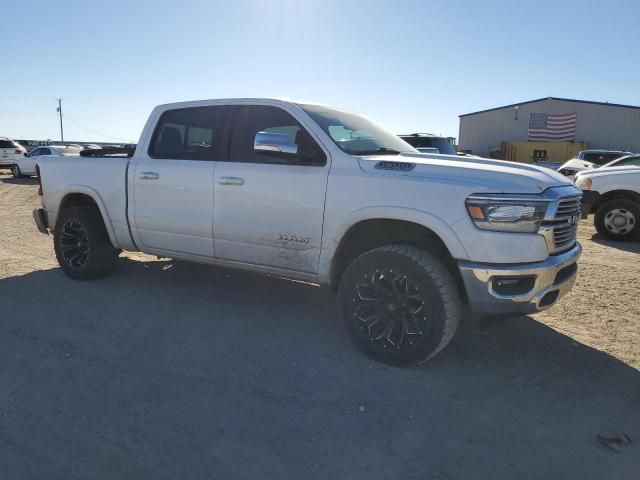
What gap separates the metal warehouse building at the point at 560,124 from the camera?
3222 cm

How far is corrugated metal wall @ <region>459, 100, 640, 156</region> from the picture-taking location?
32.3 meters

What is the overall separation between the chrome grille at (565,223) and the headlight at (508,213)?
0.13 metres

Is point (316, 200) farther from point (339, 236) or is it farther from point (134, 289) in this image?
point (134, 289)

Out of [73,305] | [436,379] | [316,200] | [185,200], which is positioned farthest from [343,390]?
[73,305]

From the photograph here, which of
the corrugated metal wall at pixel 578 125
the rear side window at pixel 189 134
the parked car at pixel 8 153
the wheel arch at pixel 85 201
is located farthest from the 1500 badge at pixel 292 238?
the corrugated metal wall at pixel 578 125

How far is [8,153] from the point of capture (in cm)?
2302

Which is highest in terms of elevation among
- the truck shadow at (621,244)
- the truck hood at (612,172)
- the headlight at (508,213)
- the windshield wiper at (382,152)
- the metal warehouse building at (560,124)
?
the metal warehouse building at (560,124)

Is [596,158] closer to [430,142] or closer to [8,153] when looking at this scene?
[430,142]

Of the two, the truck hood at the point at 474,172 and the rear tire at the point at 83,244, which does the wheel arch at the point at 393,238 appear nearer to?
the truck hood at the point at 474,172

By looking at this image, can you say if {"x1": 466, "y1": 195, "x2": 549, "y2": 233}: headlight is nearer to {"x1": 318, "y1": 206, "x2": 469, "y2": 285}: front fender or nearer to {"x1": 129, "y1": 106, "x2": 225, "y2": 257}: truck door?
{"x1": 318, "y1": 206, "x2": 469, "y2": 285}: front fender

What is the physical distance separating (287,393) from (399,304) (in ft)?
3.27

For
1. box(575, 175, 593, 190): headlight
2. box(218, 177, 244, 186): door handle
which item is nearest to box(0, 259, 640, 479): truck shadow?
box(218, 177, 244, 186): door handle

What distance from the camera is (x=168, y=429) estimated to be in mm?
2752

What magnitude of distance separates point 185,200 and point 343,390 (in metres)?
2.38
